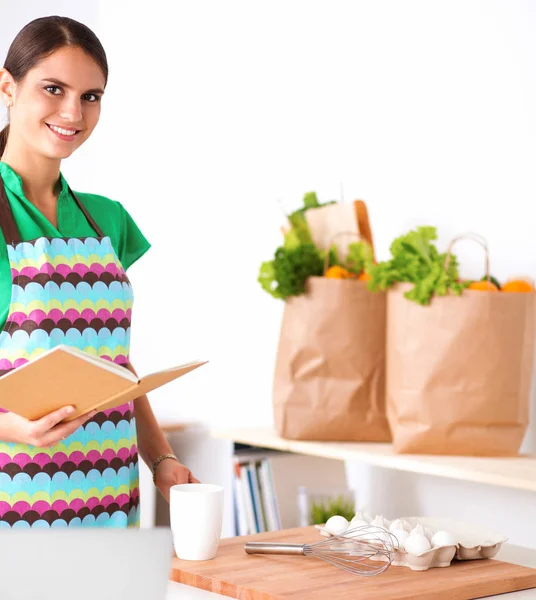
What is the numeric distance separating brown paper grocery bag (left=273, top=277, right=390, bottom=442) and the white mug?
0.88 m

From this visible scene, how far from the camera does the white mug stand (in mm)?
1232

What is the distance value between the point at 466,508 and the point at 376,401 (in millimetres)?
351

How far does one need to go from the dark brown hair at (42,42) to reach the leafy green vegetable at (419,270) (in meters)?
0.76

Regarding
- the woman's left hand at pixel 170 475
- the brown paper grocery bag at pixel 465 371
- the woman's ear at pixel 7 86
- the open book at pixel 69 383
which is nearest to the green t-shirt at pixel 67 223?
the woman's ear at pixel 7 86

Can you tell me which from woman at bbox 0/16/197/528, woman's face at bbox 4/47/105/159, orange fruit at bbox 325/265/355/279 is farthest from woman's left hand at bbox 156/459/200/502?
orange fruit at bbox 325/265/355/279

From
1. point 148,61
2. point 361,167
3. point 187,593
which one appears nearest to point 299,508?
point 361,167

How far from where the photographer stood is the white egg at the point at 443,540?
1.22 m

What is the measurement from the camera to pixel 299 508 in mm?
2480

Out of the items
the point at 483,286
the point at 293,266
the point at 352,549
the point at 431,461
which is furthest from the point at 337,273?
the point at 352,549

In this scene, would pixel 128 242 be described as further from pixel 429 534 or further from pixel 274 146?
pixel 274 146

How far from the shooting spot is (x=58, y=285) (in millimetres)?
1417

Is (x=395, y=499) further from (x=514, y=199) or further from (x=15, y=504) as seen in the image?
(x=15, y=504)

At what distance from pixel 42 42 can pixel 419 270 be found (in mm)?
870

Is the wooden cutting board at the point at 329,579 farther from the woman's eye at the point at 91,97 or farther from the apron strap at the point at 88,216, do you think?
the woman's eye at the point at 91,97
